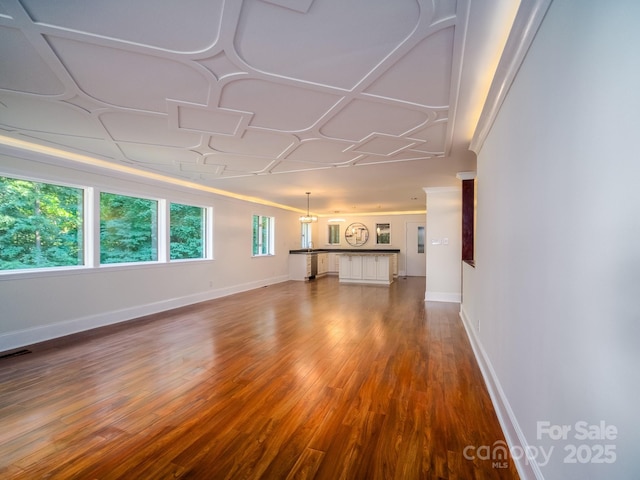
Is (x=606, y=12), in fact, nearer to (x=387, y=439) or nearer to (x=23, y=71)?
(x=387, y=439)

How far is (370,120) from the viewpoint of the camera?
9.11 feet

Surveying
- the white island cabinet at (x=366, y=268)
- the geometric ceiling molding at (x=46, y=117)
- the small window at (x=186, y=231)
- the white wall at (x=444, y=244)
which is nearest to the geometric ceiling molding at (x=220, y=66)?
the geometric ceiling molding at (x=46, y=117)

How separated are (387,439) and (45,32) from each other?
322 centimetres

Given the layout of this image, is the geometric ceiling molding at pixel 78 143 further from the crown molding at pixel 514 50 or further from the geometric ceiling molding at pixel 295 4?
the crown molding at pixel 514 50

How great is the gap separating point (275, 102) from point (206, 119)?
0.82 meters

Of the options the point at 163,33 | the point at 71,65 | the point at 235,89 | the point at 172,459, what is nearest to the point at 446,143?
the point at 235,89

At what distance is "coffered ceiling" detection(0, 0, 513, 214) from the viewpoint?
151 centimetres

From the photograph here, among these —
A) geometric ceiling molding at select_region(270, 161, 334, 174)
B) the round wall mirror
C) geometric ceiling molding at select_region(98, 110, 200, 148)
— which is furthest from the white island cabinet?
geometric ceiling molding at select_region(98, 110, 200, 148)

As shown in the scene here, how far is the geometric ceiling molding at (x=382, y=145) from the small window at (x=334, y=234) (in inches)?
327

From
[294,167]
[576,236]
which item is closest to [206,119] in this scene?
[294,167]

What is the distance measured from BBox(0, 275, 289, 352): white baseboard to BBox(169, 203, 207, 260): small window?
92 cm

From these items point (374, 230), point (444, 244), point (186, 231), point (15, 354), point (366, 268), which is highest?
point (374, 230)

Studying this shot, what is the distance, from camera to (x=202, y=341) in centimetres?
373

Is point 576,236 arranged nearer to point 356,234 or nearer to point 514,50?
point 514,50
